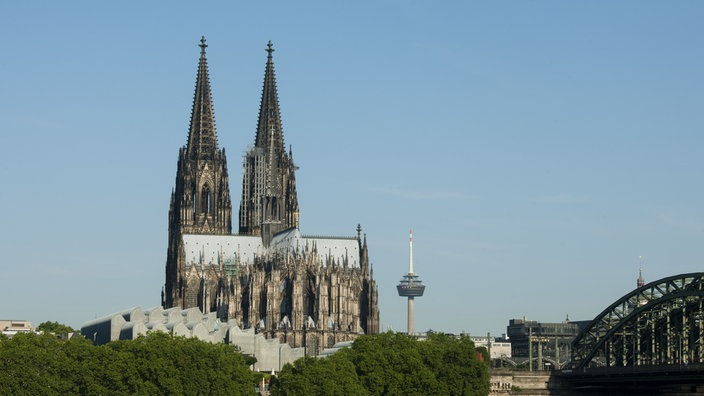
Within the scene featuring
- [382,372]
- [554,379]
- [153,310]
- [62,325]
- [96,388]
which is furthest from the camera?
[62,325]

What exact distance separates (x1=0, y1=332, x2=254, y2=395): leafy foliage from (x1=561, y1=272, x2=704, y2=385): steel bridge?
114ft

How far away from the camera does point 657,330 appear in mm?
150000

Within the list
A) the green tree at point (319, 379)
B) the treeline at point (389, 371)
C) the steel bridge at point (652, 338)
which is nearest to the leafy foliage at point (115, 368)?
the green tree at point (319, 379)

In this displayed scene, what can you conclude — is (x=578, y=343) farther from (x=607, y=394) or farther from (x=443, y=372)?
(x=443, y=372)

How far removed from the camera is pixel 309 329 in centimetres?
19225

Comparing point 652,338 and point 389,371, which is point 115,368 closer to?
point 389,371

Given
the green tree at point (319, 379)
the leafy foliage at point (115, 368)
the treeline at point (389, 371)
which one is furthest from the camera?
the treeline at point (389, 371)

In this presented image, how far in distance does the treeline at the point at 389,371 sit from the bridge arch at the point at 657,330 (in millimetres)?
16635

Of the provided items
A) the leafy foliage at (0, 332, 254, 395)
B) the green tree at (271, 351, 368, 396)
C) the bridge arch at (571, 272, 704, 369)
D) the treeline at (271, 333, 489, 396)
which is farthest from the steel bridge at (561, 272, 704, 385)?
the leafy foliage at (0, 332, 254, 395)

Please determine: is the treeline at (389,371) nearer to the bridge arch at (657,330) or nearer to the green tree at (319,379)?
the green tree at (319,379)

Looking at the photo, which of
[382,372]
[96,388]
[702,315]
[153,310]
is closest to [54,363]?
[96,388]

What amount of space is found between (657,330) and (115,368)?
5420 cm

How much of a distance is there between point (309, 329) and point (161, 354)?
62289mm

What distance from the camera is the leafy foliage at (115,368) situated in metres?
126
